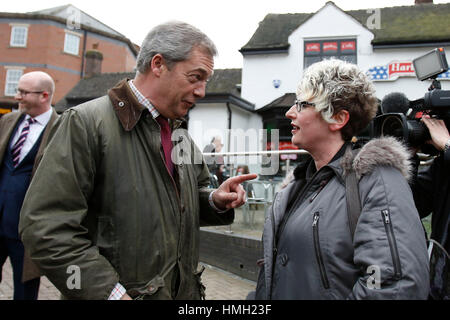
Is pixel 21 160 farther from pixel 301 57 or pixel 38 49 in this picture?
pixel 38 49

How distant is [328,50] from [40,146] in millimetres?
13901

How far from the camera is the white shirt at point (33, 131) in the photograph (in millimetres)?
3168

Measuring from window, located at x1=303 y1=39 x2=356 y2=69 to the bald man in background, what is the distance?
12.7 meters

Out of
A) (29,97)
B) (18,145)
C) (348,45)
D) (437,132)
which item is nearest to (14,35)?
(348,45)

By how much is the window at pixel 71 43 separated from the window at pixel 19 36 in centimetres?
277

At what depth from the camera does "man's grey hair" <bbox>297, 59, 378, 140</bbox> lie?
1.79 metres

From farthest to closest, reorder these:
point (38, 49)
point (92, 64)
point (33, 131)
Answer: point (38, 49) → point (92, 64) → point (33, 131)

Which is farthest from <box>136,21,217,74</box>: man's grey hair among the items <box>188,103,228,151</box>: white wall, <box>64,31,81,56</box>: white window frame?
<box>64,31,81,56</box>: white window frame

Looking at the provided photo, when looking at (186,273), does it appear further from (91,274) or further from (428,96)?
(428,96)

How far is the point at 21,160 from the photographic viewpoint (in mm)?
3117

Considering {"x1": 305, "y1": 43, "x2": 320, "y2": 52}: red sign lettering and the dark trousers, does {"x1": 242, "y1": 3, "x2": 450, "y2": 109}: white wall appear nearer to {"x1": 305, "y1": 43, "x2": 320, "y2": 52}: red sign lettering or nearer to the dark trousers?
{"x1": 305, "y1": 43, "x2": 320, "y2": 52}: red sign lettering

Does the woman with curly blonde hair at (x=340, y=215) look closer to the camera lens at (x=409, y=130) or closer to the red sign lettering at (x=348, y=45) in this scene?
the camera lens at (x=409, y=130)

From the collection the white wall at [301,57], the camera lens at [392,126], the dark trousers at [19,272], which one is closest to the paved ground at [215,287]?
the dark trousers at [19,272]
